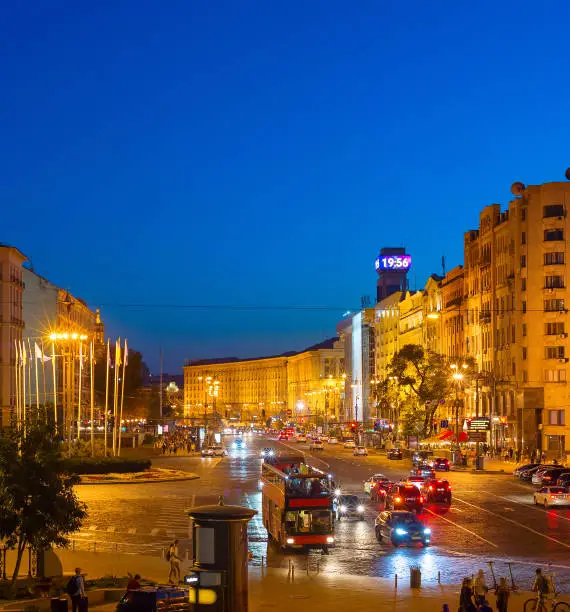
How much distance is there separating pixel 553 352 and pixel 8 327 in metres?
49.6

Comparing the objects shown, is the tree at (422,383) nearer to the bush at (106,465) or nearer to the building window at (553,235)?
the building window at (553,235)

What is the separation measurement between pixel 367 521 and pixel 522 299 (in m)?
55.7

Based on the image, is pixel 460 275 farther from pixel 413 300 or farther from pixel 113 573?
pixel 113 573

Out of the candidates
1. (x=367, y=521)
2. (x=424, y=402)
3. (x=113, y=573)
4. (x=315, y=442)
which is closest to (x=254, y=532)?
(x=367, y=521)

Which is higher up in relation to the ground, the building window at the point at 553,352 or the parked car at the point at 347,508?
the building window at the point at 553,352

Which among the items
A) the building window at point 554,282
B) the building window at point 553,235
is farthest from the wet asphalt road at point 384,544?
the building window at point 553,235

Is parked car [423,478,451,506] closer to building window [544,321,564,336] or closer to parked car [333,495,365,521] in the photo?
parked car [333,495,365,521]

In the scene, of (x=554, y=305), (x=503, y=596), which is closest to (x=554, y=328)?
(x=554, y=305)

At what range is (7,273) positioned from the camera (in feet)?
317

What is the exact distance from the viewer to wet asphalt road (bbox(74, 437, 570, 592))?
32094 mm

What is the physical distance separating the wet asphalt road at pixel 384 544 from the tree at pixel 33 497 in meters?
7.64

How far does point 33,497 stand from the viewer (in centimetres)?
2705

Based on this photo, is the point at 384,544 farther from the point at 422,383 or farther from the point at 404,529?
the point at 422,383

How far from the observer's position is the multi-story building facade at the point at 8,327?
94.3m
